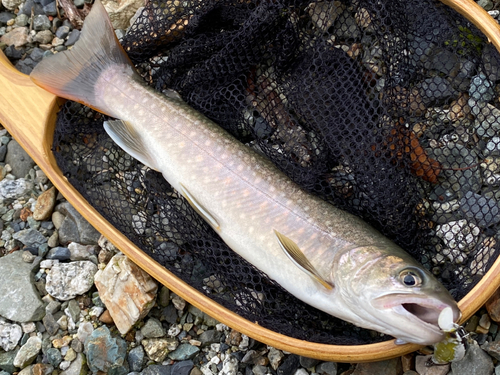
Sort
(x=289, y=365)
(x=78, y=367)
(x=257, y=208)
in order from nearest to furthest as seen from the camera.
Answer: (x=257, y=208) < (x=289, y=365) < (x=78, y=367)

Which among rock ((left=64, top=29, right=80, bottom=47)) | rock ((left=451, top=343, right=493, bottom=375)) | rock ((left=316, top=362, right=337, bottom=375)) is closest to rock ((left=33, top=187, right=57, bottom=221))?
rock ((left=64, top=29, right=80, bottom=47))

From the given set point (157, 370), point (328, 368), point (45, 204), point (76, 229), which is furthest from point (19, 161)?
point (328, 368)

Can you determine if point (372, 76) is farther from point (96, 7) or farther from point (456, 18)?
point (96, 7)

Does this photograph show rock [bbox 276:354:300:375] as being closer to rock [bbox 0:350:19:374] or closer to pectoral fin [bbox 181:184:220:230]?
pectoral fin [bbox 181:184:220:230]

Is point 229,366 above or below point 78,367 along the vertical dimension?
above

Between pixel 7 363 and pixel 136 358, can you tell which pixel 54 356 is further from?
pixel 136 358

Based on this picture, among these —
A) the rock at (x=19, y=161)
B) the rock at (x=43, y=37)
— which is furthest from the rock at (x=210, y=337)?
the rock at (x=43, y=37)

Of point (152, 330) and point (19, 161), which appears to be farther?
point (19, 161)
